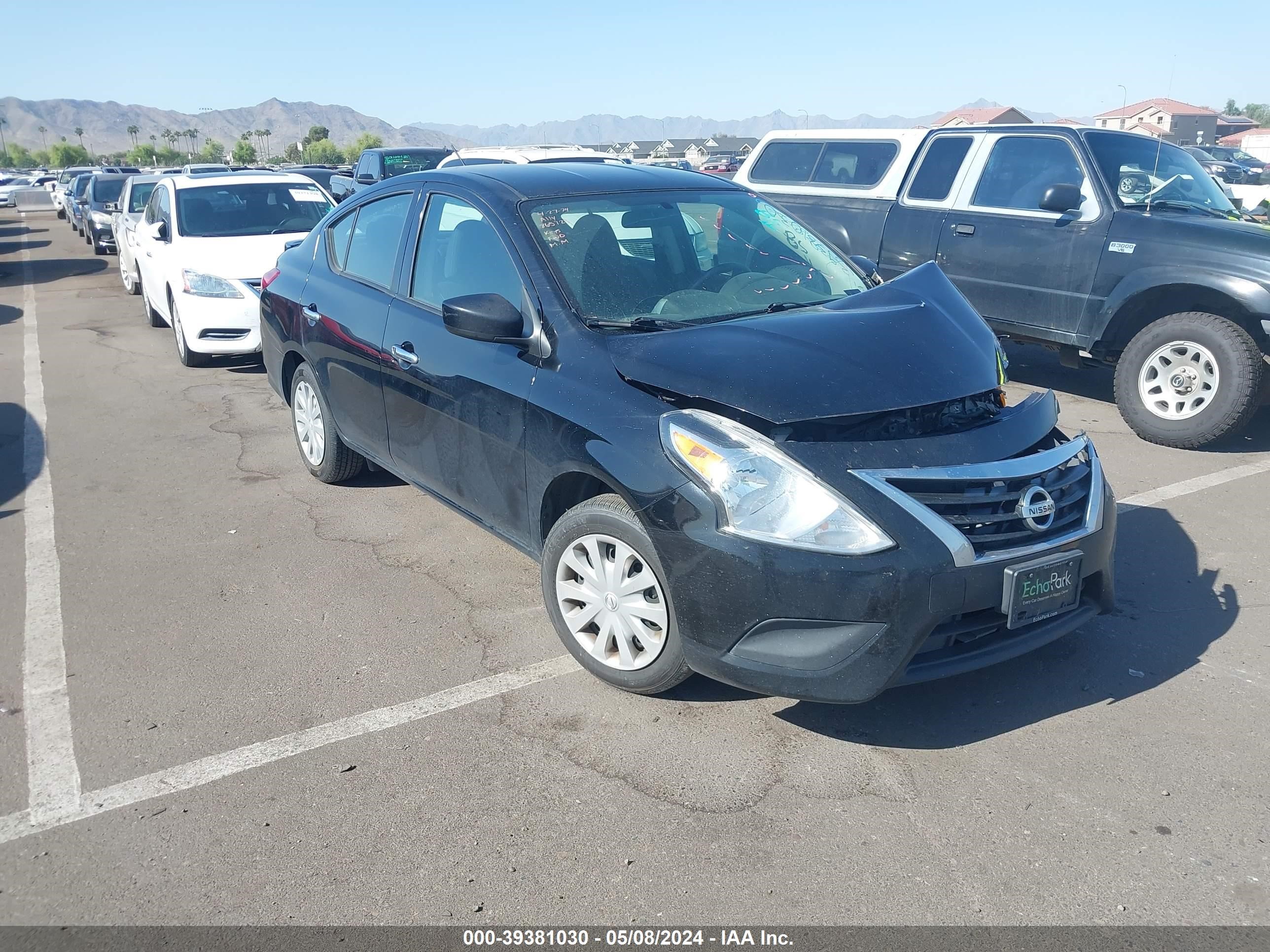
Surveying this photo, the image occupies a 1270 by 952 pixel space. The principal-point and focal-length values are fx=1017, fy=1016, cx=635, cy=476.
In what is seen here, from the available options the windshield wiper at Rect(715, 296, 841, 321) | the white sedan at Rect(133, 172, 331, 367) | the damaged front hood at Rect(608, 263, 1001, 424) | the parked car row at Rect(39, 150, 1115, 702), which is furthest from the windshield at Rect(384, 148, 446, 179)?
the damaged front hood at Rect(608, 263, 1001, 424)

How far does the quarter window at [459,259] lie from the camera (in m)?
4.16

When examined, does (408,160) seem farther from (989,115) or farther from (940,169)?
(989,115)

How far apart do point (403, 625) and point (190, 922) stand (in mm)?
1774

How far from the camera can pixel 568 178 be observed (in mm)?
4566

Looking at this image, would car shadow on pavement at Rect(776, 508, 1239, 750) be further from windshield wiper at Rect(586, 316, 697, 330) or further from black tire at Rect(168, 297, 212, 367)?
black tire at Rect(168, 297, 212, 367)

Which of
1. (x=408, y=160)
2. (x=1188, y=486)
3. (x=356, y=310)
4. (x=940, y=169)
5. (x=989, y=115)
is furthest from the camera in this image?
(x=989, y=115)

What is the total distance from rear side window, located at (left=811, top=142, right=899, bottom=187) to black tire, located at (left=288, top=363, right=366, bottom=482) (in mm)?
5206

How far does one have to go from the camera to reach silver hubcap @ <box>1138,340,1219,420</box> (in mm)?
6621

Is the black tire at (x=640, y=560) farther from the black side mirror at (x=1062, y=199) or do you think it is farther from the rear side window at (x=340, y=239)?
the black side mirror at (x=1062, y=199)

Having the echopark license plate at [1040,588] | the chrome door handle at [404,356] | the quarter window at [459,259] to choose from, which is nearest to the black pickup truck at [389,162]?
the quarter window at [459,259]

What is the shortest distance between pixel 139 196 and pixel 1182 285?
1474 cm

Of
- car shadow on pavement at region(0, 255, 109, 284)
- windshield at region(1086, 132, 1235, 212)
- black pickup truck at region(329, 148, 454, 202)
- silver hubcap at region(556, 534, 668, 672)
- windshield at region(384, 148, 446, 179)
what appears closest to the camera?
silver hubcap at region(556, 534, 668, 672)

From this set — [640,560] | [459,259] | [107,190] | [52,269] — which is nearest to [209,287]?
[459,259]

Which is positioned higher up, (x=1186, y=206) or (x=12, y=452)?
(x=1186, y=206)
